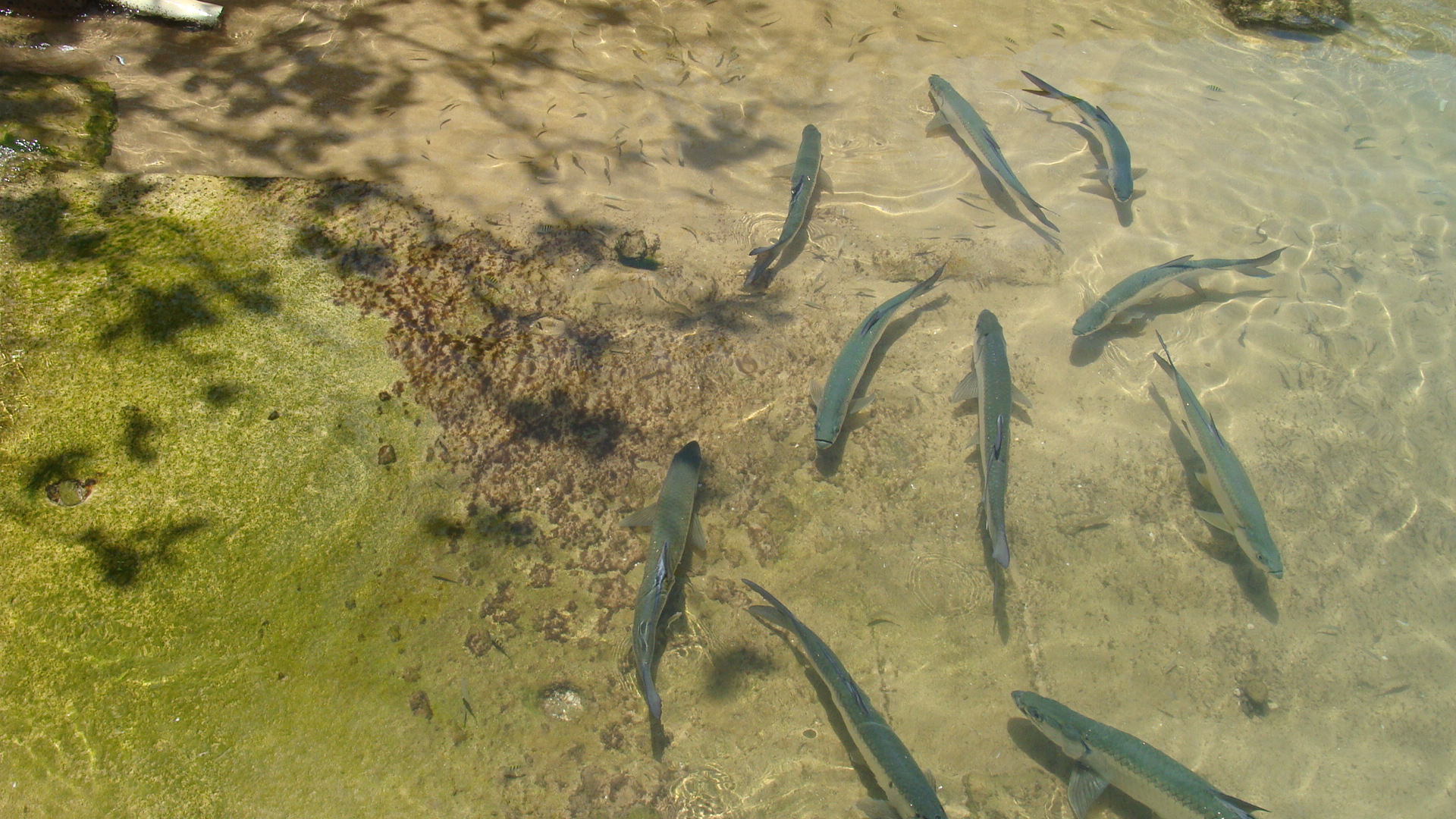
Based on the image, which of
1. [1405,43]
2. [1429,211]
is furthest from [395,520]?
[1405,43]

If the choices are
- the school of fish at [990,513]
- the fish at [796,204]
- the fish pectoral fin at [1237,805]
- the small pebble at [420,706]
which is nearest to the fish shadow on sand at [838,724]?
the school of fish at [990,513]

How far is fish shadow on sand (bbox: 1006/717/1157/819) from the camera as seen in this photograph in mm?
3438

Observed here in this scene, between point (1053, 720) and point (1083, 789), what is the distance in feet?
1.12

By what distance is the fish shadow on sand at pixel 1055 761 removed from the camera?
344cm

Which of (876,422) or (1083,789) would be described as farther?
(876,422)

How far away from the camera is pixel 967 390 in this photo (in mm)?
4328

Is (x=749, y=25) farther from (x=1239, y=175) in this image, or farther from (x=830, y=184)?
(x=1239, y=175)

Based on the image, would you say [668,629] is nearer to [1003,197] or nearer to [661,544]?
[661,544]

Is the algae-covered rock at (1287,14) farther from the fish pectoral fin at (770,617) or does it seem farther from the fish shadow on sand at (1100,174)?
the fish pectoral fin at (770,617)

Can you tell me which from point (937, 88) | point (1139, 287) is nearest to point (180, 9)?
point (937, 88)

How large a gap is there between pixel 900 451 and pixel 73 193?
5.12m

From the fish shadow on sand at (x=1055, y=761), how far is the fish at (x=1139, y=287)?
2.62m

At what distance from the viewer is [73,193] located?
3986mm

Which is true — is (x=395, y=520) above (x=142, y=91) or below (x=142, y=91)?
below
